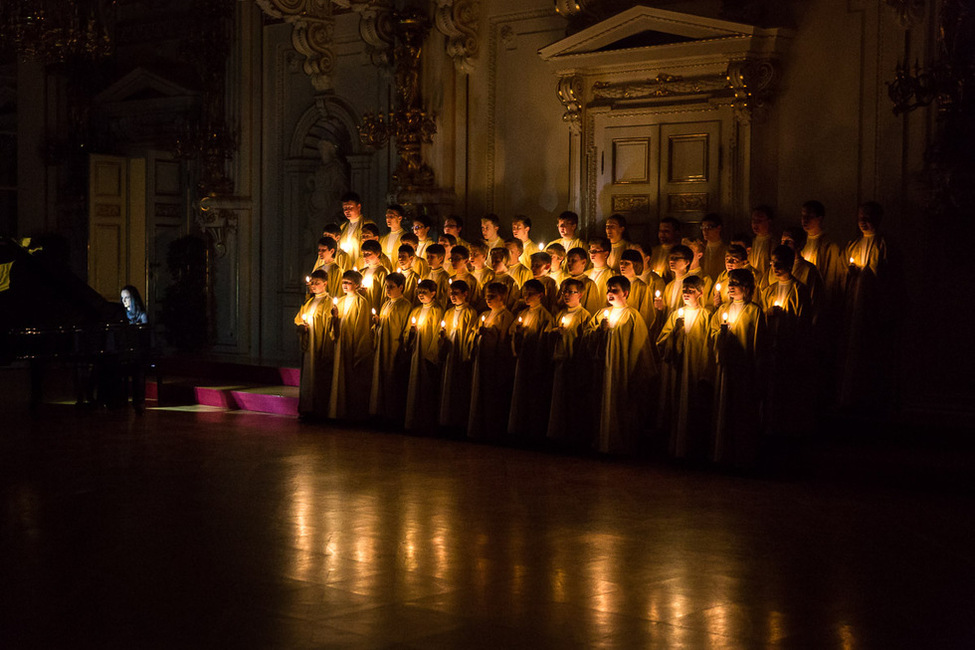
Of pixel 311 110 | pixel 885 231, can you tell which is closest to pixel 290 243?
pixel 311 110

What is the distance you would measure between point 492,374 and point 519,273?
1.05 meters

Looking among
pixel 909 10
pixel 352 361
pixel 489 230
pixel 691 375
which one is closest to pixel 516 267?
pixel 489 230

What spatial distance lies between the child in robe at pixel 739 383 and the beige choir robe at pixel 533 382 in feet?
5.19

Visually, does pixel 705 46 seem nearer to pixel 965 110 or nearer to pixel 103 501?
pixel 965 110

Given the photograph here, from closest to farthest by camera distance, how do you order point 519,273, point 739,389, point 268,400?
point 739,389
point 519,273
point 268,400

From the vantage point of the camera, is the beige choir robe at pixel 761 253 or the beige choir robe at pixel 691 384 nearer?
the beige choir robe at pixel 691 384

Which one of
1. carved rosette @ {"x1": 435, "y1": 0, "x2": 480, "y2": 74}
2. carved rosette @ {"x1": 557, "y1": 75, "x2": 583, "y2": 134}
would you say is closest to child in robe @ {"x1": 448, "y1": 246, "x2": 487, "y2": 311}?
carved rosette @ {"x1": 557, "y1": 75, "x2": 583, "y2": 134}

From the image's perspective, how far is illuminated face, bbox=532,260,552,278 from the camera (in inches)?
391

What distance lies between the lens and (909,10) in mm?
9352

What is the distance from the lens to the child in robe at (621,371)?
29.7ft

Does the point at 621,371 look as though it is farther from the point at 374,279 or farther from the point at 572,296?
the point at 374,279

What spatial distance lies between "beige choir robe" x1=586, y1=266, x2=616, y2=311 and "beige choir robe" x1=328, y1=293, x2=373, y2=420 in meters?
2.09

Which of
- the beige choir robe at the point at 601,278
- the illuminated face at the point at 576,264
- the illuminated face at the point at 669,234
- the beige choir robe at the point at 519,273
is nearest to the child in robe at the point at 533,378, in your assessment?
the illuminated face at the point at 576,264

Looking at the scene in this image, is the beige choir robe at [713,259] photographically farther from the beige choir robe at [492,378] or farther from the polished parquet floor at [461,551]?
the polished parquet floor at [461,551]
